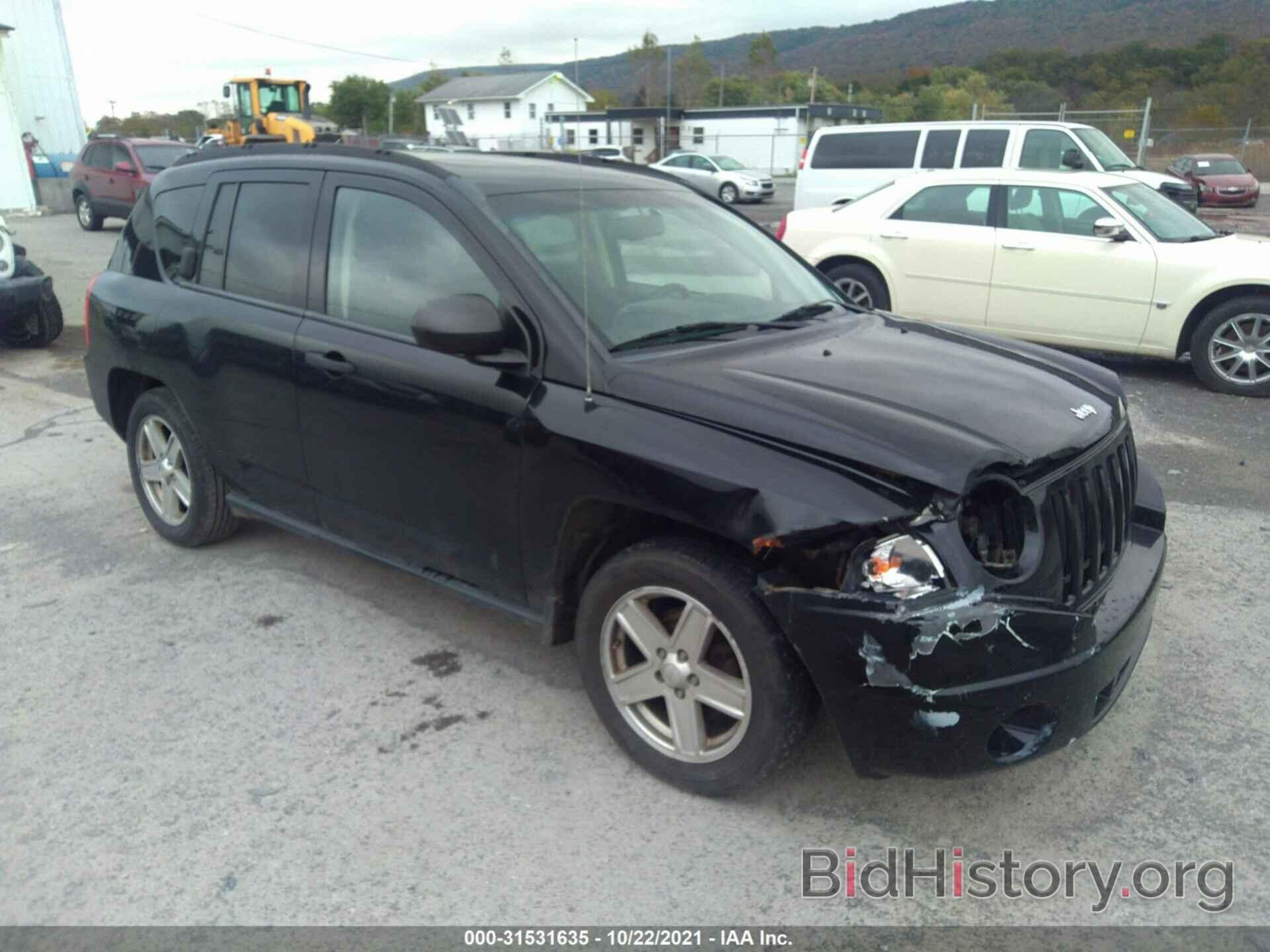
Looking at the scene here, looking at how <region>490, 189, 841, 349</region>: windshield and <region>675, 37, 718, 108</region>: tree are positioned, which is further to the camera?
<region>675, 37, 718, 108</region>: tree

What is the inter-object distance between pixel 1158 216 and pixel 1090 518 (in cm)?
654

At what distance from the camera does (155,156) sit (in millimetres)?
19672

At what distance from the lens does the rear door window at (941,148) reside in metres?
13.7

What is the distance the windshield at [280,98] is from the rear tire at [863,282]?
2367 centimetres

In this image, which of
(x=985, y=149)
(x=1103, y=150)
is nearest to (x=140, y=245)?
(x=985, y=149)

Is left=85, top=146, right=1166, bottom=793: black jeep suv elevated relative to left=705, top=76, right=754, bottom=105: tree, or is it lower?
lower

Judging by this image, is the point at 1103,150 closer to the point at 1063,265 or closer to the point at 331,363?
the point at 1063,265

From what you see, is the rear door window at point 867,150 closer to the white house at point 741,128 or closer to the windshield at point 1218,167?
the windshield at point 1218,167

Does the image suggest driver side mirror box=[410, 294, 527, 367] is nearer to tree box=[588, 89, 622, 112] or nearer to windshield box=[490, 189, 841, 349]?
windshield box=[490, 189, 841, 349]

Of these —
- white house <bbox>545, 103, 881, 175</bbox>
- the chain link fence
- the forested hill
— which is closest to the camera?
the chain link fence

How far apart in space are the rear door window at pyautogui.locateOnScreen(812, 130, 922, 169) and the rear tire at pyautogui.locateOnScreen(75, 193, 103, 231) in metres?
14.6

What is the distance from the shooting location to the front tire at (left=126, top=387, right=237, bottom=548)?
182 inches

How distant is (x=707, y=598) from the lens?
9.20 ft

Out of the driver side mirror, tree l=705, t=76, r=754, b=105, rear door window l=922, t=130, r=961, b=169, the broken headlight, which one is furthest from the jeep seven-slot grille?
tree l=705, t=76, r=754, b=105
